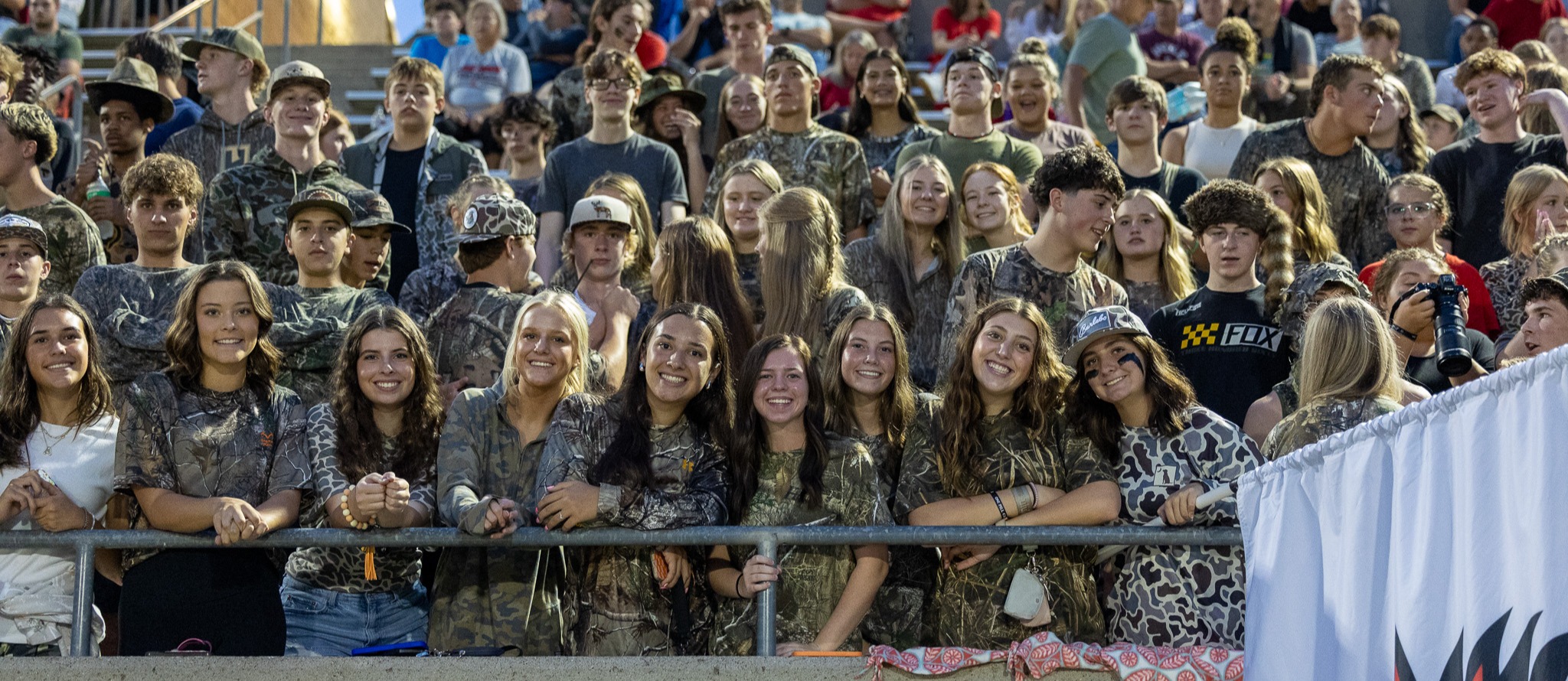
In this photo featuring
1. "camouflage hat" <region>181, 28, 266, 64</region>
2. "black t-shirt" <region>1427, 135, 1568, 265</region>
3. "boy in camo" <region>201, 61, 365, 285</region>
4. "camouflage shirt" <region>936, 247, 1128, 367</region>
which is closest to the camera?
"camouflage shirt" <region>936, 247, 1128, 367</region>

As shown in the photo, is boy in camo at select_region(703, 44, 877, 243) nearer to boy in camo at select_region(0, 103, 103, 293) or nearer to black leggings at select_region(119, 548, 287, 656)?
boy in camo at select_region(0, 103, 103, 293)

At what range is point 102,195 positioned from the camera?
9852 mm

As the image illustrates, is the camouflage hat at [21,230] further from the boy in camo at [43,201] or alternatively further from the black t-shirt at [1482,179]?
the black t-shirt at [1482,179]

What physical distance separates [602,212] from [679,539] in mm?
2792

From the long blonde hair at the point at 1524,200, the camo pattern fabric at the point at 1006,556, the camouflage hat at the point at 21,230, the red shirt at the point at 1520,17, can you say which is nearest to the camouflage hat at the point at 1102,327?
the camo pattern fabric at the point at 1006,556

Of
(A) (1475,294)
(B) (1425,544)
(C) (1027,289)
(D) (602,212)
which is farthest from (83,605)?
(A) (1475,294)

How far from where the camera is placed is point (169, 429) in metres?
5.98

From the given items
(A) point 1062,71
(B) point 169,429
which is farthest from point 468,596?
(A) point 1062,71

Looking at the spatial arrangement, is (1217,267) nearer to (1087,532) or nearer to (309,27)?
(1087,532)

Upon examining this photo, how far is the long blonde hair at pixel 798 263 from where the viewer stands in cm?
711

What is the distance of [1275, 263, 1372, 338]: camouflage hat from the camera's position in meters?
7.15

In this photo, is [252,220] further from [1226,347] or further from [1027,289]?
[1226,347]

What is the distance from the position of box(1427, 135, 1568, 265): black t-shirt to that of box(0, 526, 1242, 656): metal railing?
424cm

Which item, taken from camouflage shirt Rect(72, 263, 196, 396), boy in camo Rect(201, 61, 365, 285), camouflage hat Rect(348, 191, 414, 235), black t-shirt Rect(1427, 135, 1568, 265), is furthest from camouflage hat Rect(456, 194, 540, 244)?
black t-shirt Rect(1427, 135, 1568, 265)
